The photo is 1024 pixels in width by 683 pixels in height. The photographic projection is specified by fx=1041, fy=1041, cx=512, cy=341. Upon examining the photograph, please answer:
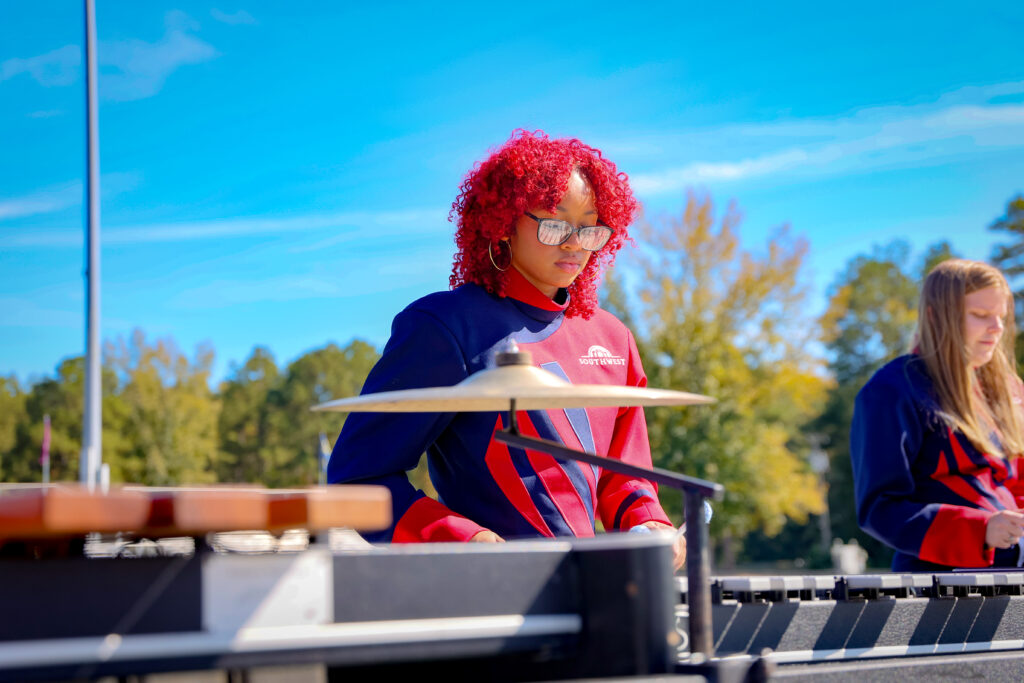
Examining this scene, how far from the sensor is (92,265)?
14609 mm

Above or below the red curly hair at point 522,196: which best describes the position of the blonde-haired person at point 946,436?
below

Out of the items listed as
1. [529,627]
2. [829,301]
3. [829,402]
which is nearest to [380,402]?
[529,627]

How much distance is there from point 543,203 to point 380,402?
1.30 metres

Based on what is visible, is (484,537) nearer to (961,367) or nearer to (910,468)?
(910,468)

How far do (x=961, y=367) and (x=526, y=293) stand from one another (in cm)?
206

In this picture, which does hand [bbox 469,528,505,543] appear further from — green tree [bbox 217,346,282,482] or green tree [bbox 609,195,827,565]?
green tree [bbox 217,346,282,482]

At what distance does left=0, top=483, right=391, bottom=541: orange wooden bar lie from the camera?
5.04ft

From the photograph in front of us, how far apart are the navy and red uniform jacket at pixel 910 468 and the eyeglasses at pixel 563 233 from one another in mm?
1628

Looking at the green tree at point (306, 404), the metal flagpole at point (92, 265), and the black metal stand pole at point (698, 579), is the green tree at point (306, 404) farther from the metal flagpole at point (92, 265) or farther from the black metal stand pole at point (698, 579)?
the black metal stand pole at point (698, 579)

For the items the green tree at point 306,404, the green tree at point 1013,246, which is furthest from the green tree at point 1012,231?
the green tree at point 306,404

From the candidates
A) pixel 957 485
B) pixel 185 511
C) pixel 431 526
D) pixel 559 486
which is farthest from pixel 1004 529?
pixel 185 511

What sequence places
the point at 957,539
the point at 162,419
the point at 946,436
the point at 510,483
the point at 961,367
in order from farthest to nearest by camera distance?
1. the point at 162,419
2. the point at 961,367
3. the point at 946,436
4. the point at 957,539
5. the point at 510,483

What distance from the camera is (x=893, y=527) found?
400 cm

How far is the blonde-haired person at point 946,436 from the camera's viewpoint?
392 cm
